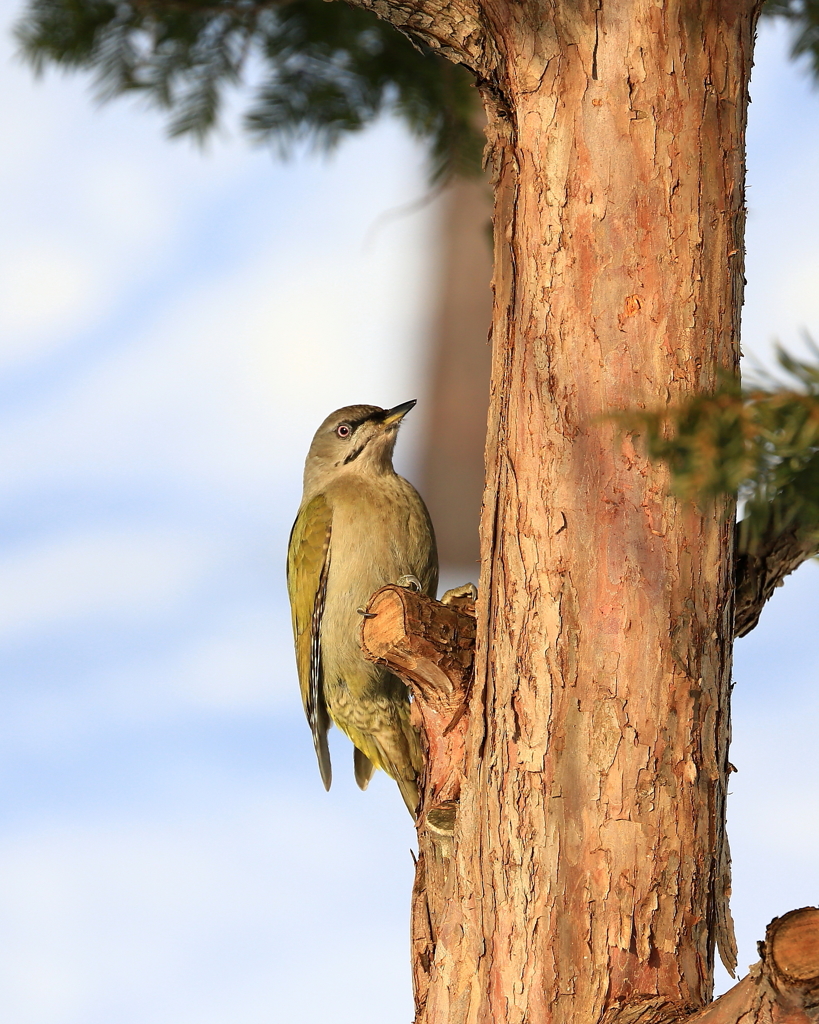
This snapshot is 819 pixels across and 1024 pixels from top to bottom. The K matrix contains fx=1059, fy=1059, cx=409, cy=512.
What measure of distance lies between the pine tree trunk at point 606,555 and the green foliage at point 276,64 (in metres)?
2.45

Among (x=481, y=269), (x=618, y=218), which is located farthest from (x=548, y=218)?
(x=481, y=269)

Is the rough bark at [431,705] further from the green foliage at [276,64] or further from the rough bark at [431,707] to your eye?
the green foliage at [276,64]

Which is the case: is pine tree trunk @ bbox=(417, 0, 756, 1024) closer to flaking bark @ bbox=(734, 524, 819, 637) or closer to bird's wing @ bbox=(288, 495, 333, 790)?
flaking bark @ bbox=(734, 524, 819, 637)

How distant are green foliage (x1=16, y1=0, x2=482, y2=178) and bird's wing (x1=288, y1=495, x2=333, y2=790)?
5.63 ft

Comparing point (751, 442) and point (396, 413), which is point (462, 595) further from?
point (751, 442)

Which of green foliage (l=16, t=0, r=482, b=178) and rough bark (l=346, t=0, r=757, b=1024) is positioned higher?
green foliage (l=16, t=0, r=482, b=178)

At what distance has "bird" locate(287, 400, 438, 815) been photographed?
4.10 metres

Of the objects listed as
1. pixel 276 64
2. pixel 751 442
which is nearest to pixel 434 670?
pixel 751 442

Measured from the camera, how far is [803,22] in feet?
14.3

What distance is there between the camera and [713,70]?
93.4 inches

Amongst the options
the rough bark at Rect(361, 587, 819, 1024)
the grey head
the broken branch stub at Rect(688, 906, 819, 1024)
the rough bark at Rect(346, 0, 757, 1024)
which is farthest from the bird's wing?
the broken branch stub at Rect(688, 906, 819, 1024)

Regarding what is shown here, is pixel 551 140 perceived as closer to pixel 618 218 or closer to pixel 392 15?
pixel 618 218

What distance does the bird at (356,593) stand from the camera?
4.10 metres

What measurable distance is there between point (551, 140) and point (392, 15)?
56cm
